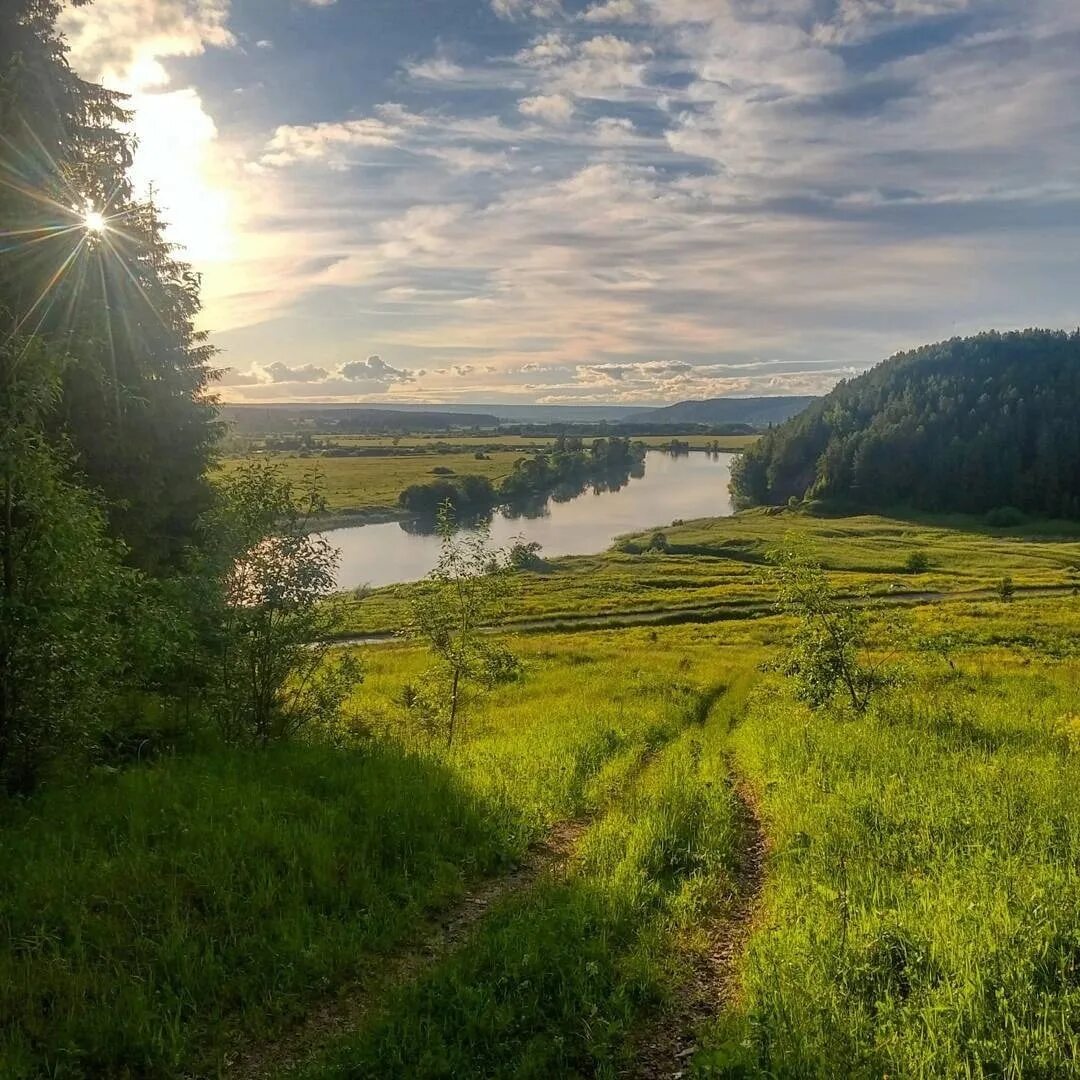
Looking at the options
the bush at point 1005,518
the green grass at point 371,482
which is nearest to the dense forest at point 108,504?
the green grass at point 371,482

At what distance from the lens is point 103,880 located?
744cm

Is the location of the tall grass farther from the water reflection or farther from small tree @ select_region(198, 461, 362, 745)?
the water reflection

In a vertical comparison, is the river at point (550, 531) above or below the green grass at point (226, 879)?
below

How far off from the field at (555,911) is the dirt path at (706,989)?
3 cm

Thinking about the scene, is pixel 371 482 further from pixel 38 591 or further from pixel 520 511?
pixel 38 591

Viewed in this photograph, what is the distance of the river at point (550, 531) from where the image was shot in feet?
314

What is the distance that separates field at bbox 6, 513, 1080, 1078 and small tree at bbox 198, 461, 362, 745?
4.19 feet

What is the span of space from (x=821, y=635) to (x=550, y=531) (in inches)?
4463

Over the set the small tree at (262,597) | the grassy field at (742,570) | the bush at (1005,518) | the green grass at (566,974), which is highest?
the small tree at (262,597)

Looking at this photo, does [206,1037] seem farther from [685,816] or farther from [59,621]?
[685,816]

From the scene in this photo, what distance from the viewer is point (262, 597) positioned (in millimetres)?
12844

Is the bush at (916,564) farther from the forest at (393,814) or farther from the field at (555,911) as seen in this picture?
the field at (555,911)

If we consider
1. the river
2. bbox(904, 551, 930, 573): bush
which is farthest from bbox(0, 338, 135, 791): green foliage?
bbox(904, 551, 930, 573): bush

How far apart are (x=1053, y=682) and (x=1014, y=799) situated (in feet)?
49.5
